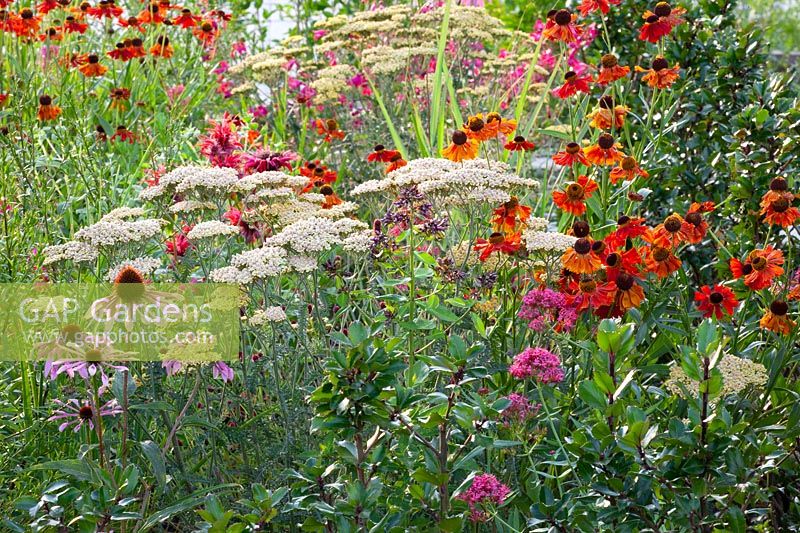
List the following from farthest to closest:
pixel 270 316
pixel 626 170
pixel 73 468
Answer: pixel 626 170
pixel 270 316
pixel 73 468

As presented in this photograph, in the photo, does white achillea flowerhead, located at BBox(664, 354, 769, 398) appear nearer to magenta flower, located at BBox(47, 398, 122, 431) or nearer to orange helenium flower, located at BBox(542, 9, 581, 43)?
magenta flower, located at BBox(47, 398, 122, 431)

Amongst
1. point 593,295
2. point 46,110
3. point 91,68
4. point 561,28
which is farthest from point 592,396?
point 91,68

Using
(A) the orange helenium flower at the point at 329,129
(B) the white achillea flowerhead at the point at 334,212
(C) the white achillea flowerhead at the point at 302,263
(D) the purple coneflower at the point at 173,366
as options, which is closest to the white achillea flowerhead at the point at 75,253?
(D) the purple coneflower at the point at 173,366

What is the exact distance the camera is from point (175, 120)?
4812 mm

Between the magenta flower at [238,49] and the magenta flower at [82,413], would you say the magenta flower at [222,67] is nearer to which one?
the magenta flower at [238,49]

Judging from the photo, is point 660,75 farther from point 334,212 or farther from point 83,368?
point 83,368

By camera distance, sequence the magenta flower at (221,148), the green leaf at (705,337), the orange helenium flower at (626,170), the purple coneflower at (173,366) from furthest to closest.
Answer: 1. the magenta flower at (221,148)
2. the orange helenium flower at (626,170)
3. the purple coneflower at (173,366)
4. the green leaf at (705,337)

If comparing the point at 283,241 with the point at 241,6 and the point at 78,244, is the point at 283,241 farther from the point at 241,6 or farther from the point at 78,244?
the point at 241,6

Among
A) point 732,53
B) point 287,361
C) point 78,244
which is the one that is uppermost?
point 732,53

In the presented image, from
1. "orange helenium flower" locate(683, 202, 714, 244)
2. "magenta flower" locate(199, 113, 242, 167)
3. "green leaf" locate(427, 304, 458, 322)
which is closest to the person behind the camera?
"green leaf" locate(427, 304, 458, 322)

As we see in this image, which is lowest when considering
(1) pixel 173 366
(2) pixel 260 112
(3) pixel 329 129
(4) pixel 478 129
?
(2) pixel 260 112

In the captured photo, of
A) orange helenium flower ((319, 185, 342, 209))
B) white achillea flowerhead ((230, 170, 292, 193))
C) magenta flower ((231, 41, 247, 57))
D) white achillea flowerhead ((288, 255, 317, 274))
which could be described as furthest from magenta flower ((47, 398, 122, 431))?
magenta flower ((231, 41, 247, 57))

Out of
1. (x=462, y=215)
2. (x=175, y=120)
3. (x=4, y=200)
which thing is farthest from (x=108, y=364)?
(x=175, y=120)

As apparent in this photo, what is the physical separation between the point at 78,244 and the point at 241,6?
5526 millimetres
